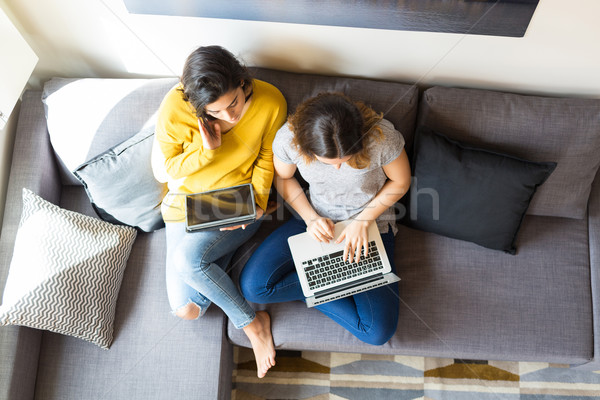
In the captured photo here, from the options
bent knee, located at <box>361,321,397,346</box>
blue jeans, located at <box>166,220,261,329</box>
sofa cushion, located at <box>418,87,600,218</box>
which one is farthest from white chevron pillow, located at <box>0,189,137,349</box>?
sofa cushion, located at <box>418,87,600,218</box>

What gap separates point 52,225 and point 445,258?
1433mm

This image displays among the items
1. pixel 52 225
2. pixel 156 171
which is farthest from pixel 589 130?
pixel 52 225

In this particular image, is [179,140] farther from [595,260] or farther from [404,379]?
[595,260]

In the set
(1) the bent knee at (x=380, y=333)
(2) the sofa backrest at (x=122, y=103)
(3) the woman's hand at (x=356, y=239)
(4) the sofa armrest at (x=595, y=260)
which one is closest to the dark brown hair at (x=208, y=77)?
(2) the sofa backrest at (x=122, y=103)

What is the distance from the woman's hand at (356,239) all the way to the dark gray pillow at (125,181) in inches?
28.0

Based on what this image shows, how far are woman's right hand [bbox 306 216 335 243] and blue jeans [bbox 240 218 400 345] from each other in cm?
9

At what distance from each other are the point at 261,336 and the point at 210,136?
75 centimetres

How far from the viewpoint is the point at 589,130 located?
1.52 meters

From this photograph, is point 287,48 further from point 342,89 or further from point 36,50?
point 36,50

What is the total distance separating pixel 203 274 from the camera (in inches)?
60.6

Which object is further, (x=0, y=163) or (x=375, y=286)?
(x=0, y=163)

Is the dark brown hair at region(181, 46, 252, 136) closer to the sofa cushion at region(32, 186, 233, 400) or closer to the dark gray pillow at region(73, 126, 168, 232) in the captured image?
the dark gray pillow at region(73, 126, 168, 232)

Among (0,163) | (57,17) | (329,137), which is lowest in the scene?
(0,163)

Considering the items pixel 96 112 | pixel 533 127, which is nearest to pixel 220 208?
pixel 96 112
